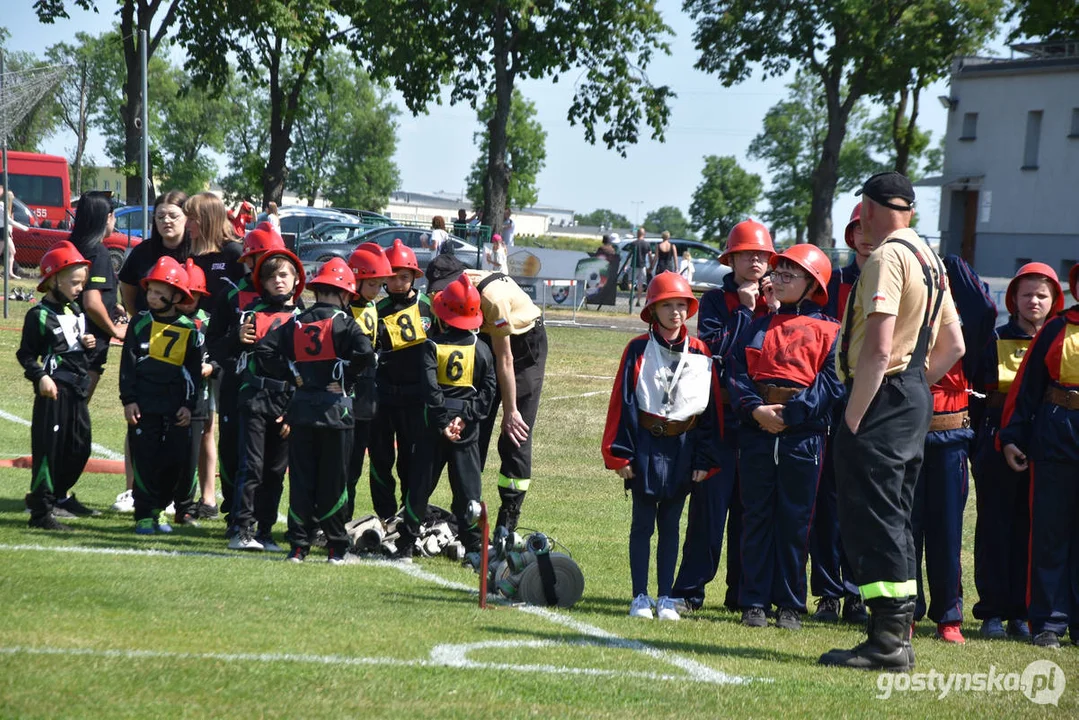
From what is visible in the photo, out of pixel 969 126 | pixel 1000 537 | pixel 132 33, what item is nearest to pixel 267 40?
pixel 132 33

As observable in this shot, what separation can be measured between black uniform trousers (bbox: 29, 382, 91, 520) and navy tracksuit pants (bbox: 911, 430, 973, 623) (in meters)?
5.47

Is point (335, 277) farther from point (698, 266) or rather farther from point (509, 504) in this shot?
point (698, 266)

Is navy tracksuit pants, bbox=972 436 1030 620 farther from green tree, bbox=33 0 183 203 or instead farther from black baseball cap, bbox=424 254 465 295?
green tree, bbox=33 0 183 203

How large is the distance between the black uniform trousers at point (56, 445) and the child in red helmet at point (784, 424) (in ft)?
14.8

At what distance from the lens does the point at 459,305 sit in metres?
8.36

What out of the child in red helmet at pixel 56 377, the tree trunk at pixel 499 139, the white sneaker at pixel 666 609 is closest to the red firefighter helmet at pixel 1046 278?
the white sneaker at pixel 666 609

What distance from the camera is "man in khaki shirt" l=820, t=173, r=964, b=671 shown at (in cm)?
596

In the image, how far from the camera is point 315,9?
3934 centimetres

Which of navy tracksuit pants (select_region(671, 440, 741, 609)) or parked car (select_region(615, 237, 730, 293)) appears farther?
parked car (select_region(615, 237, 730, 293))

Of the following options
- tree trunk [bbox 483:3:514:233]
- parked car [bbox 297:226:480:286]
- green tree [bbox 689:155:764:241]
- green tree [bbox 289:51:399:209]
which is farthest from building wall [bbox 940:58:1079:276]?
green tree [bbox 289:51:399:209]

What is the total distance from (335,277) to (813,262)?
2892 millimetres

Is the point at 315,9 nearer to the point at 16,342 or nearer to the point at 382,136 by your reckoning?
the point at 16,342

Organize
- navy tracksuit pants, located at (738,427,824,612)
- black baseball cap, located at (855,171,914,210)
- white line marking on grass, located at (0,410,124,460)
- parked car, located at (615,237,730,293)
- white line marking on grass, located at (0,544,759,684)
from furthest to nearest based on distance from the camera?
parked car, located at (615,237,730,293) → white line marking on grass, located at (0,410,124,460) → navy tracksuit pants, located at (738,427,824,612) → black baseball cap, located at (855,171,914,210) → white line marking on grass, located at (0,544,759,684)

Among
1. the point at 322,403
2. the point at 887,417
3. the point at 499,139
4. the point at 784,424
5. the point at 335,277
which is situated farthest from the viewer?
the point at 499,139
